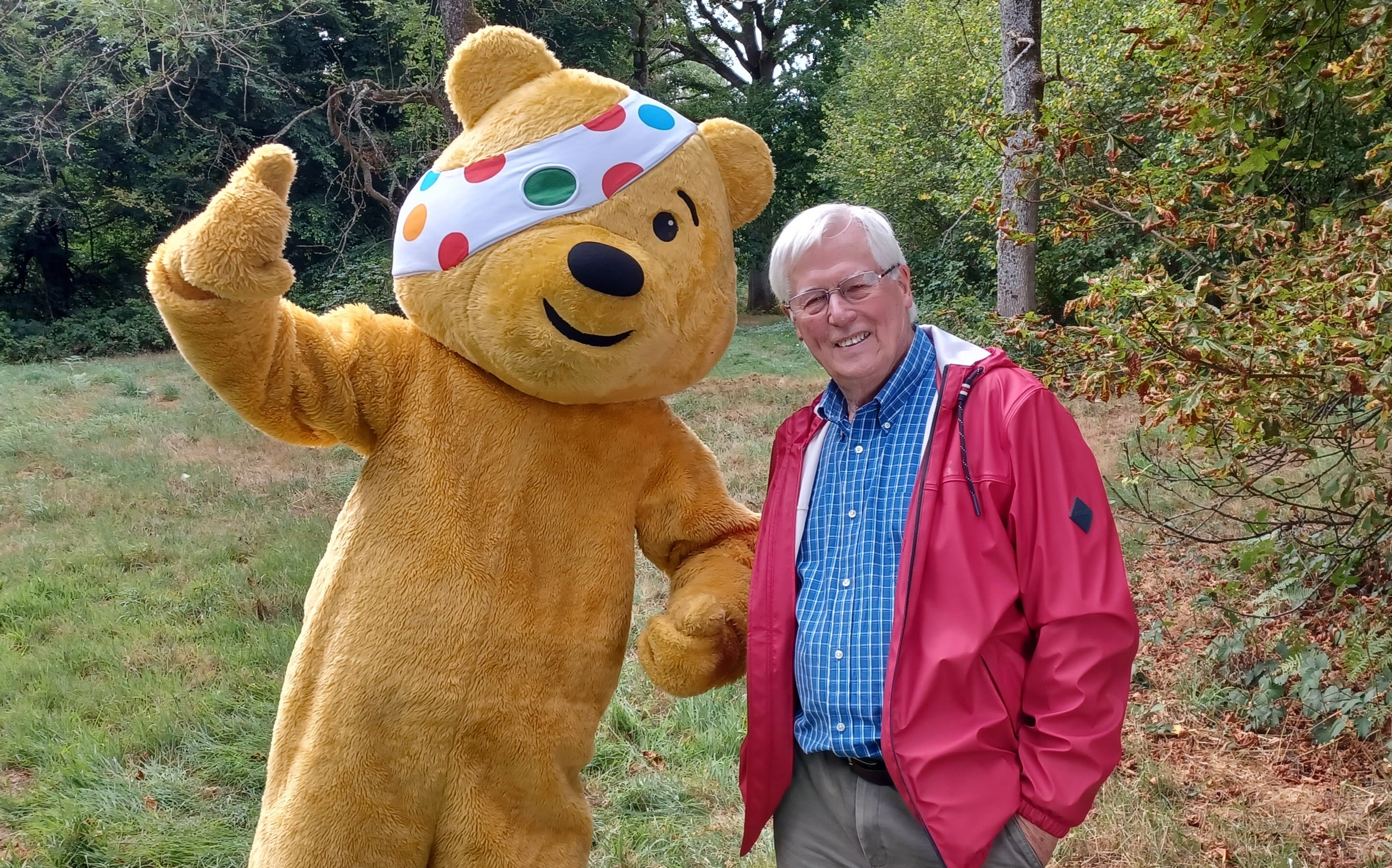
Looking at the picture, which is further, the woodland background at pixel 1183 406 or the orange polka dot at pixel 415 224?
the woodland background at pixel 1183 406

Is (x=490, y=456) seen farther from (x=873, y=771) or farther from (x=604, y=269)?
(x=873, y=771)

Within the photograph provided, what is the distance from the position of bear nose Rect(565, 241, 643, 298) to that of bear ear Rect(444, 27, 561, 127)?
498 mm

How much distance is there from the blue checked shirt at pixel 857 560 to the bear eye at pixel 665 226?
23.6 inches

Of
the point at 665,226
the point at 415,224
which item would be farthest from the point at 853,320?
the point at 415,224

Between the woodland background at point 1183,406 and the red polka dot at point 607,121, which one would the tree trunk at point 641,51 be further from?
the red polka dot at point 607,121

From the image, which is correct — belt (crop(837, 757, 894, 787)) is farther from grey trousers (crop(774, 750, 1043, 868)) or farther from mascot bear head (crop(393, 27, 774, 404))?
mascot bear head (crop(393, 27, 774, 404))

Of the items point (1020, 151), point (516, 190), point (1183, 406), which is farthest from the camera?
point (1020, 151)

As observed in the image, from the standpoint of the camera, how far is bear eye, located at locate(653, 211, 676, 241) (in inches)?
82.1

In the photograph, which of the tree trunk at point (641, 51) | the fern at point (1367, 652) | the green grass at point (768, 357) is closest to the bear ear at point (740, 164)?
the fern at point (1367, 652)

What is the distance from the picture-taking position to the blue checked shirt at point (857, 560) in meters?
1.99

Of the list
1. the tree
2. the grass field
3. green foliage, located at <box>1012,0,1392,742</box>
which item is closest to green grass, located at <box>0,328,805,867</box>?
the grass field

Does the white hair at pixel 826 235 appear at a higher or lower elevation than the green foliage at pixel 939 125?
lower

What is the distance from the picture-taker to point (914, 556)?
1917mm

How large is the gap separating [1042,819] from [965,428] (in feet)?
2.64
